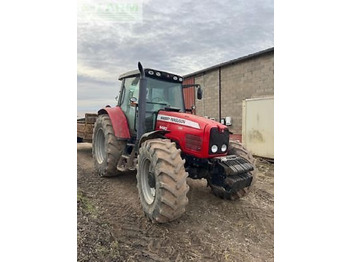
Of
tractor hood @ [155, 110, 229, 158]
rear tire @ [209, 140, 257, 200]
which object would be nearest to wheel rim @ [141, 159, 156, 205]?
tractor hood @ [155, 110, 229, 158]

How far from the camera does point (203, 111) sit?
112 inches

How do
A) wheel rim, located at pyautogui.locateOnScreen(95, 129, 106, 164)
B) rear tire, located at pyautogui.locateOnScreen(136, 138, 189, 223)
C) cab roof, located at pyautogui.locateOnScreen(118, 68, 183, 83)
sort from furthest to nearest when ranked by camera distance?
wheel rim, located at pyautogui.locateOnScreen(95, 129, 106, 164) → cab roof, located at pyautogui.locateOnScreen(118, 68, 183, 83) → rear tire, located at pyautogui.locateOnScreen(136, 138, 189, 223)

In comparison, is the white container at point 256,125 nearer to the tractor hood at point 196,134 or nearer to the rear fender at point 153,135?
the tractor hood at point 196,134

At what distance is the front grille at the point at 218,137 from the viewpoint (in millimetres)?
1892

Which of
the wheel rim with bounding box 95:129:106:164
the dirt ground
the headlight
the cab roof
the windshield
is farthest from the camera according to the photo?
the wheel rim with bounding box 95:129:106:164

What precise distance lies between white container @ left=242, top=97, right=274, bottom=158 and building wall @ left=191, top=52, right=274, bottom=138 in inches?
3.0

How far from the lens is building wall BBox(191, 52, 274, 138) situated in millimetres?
2098

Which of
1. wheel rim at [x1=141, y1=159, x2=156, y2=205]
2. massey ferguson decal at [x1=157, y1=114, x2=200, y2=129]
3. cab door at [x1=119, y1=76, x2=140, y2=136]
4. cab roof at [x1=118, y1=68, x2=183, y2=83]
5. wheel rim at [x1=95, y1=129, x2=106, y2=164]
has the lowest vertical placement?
wheel rim at [x1=141, y1=159, x2=156, y2=205]

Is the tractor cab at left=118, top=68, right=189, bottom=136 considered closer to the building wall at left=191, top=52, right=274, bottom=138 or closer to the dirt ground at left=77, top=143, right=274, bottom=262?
the building wall at left=191, top=52, right=274, bottom=138

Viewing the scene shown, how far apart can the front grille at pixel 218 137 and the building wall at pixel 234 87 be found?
0.49m

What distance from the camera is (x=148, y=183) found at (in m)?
1.95

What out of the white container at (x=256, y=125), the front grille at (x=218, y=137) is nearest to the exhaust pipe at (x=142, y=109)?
the front grille at (x=218, y=137)
